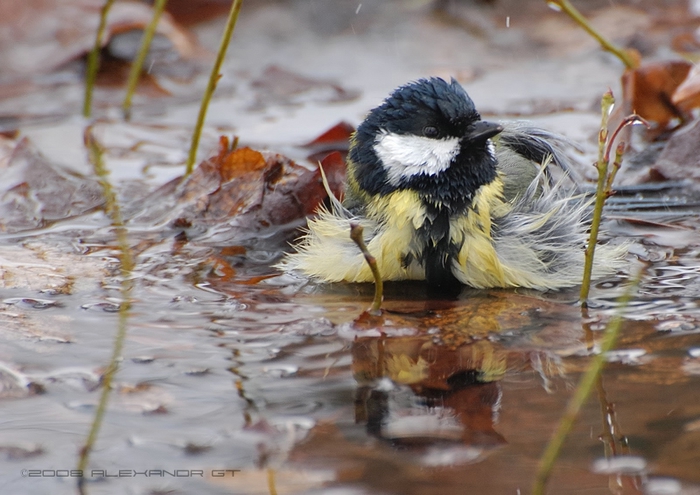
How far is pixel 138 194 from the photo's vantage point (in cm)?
413

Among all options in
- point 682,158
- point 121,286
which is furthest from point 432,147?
point 682,158

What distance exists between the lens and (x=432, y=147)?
3.15m

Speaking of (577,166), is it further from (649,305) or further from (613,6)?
(613,6)

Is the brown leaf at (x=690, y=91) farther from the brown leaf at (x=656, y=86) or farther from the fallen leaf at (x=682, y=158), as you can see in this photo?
the fallen leaf at (x=682, y=158)

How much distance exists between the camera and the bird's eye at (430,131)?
3.16 meters

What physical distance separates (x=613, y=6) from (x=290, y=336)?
5.36m

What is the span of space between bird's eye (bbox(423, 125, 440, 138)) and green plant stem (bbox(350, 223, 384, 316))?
2.12ft

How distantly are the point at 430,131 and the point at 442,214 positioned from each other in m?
0.32

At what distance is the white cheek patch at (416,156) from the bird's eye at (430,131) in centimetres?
1

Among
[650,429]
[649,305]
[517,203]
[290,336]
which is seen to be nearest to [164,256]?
[290,336]

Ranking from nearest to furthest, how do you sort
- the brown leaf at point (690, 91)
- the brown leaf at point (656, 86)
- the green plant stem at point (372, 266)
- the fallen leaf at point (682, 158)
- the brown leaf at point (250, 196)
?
the green plant stem at point (372, 266) < the brown leaf at point (250, 196) < the fallen leaf at point (682, 158) < the brown leaf at point (690, 91) < the brown leaf at point (656, 86)

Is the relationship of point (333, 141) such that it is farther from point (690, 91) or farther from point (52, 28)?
point (52, 28)

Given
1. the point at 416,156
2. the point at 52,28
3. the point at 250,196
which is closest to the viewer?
the point at 416,156

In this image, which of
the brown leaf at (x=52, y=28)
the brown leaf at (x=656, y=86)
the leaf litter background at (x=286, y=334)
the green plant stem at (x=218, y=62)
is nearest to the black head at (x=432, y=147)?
the leaf litter background at (x=286, y=334)
